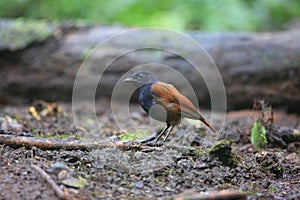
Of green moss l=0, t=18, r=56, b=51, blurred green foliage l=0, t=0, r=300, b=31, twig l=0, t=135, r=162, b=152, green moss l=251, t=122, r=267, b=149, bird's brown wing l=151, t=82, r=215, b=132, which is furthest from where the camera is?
blurred green foliage l=0, t=0, r=300, b=31

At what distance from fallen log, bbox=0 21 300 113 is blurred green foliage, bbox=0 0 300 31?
6.16 ft

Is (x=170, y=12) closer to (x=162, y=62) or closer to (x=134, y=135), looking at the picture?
(x=162, y=62)

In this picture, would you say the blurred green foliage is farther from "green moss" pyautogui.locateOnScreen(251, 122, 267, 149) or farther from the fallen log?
"green moss" pyautogui.locateOnScreen(251, 122, 267, 149)

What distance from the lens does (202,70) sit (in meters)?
7.14

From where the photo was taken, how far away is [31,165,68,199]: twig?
304 centimetres

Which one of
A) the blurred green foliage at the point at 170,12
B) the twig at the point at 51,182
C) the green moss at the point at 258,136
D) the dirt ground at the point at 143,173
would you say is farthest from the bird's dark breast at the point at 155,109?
the blurred green foliage at the point at 170,12

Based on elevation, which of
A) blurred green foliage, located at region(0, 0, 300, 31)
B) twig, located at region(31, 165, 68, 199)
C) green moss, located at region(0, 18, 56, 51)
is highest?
blurred green foliage, located at region(0, 0, 300, 31)

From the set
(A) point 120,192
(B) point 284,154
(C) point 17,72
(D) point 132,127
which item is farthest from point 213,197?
(C) point 17,72

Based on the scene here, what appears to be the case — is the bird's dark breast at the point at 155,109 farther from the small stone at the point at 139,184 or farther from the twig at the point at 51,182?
the twig at the point at 51,182

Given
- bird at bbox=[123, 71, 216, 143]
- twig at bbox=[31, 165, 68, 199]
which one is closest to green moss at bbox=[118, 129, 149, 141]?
bird at bbox=[123, 71, 216, 143]

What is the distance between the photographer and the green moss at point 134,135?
15.7 ft

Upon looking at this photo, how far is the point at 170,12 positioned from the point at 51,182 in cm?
715

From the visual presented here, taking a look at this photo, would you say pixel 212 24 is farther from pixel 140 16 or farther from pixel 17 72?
pixel 17 72

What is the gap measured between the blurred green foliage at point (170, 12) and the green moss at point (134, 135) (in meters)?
3.88
